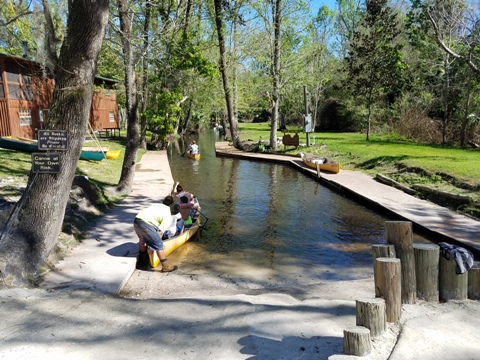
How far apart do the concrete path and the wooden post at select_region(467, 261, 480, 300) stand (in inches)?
8.6

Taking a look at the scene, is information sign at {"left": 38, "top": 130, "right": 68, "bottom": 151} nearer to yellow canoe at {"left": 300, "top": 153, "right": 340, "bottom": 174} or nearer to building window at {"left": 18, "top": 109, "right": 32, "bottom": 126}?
yellow canoe at {"left": 300, "top": 153, "right": 340, "bottom": 174}

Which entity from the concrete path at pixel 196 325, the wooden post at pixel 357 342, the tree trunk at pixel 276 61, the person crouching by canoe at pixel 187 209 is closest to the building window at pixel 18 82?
the tree trunk at pixel 276 61

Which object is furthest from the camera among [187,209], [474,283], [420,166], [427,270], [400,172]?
[400,172]

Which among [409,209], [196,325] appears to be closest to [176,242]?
[196,325]

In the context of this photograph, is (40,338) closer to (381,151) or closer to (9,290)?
(9,290)

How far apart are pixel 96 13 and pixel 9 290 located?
4.76 m

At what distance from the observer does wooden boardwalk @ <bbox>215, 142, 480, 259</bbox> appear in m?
10.3

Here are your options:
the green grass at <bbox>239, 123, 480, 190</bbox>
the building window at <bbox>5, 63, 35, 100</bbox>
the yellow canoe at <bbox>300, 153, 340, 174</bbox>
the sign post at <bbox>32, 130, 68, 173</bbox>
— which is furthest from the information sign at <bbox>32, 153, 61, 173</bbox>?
the building window at <bbox>5, 63, 35, 100</bbox>

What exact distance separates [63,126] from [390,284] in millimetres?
6040

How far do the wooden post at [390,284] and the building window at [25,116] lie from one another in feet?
77.9

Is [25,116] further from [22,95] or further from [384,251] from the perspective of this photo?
[384,251]

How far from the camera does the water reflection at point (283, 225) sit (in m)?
9.80

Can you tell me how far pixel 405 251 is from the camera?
5527 millimetres

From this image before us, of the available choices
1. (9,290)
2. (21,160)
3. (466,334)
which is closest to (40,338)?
(9,290)
